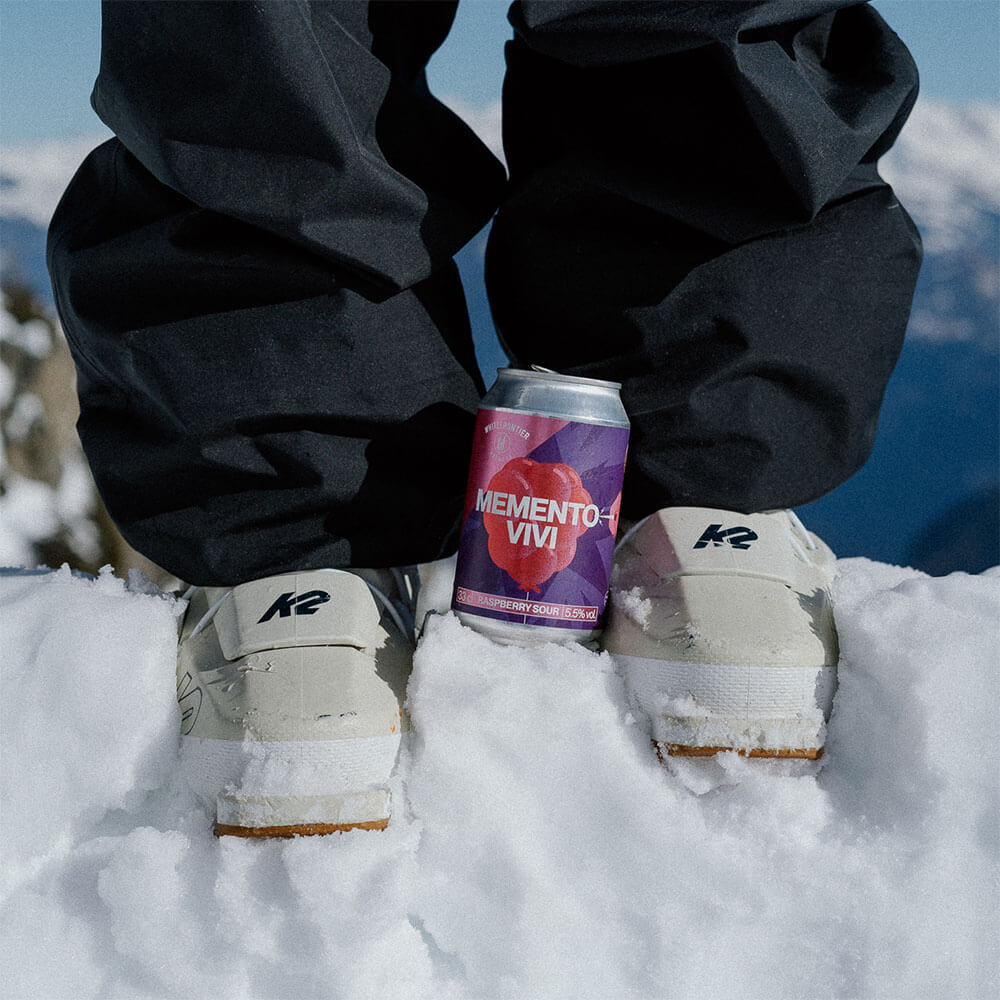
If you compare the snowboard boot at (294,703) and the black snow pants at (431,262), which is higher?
the black snow pants at (431,262)

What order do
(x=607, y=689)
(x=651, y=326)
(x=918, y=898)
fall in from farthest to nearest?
(x=651, y=326)
(x=607, y=689)
(x=918, y=898)

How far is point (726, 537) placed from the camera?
822mm

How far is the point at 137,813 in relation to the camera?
2.37 ft

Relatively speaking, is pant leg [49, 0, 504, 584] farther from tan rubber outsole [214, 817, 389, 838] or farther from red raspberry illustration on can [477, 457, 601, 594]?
tan rubber outsole [214, 817, 389, 838]

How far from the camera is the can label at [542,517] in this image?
A: 0.75 meters

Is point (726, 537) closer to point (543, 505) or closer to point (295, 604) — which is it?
point (543, 505)

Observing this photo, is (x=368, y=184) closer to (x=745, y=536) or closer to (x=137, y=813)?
(x=745, y=536)

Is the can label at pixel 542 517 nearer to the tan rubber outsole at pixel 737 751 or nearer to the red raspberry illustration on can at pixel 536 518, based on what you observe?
the red raspberry illustration on can at pixel 536 518

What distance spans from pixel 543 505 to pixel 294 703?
0.87ft

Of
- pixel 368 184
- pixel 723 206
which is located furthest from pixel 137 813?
pixel 723 206

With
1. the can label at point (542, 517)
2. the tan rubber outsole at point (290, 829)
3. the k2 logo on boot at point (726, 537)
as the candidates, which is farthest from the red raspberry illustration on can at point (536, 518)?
the tan rubber outsole at point (290, 829)

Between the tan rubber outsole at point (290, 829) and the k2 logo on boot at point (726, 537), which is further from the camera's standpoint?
the k2 logo on boot at point (726, 537)

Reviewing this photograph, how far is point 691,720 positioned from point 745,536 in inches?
8.2

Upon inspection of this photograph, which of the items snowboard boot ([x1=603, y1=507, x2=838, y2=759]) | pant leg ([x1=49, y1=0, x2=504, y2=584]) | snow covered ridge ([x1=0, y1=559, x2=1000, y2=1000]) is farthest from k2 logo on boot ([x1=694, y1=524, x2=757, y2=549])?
pant leg ([x1=49, y1=0, x2=504, y2=584])
